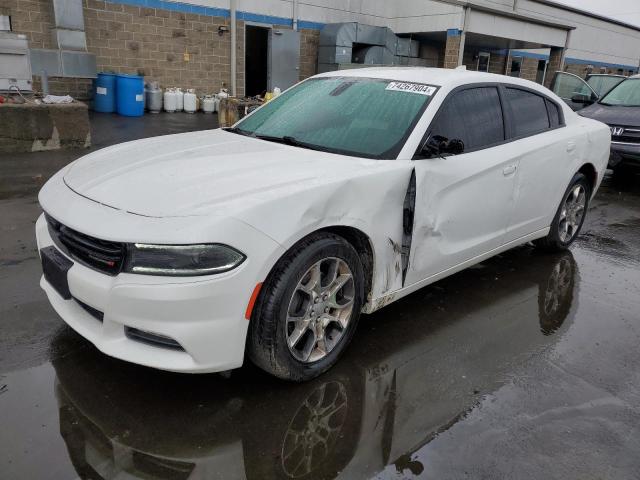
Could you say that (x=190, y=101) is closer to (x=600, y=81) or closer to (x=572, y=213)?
(x=600, y=81)

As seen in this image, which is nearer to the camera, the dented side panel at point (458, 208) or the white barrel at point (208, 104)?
the dented side panel at point (458, 208)

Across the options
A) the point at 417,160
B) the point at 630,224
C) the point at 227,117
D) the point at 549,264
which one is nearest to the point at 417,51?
the point at 227,117

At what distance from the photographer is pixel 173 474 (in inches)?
88.2

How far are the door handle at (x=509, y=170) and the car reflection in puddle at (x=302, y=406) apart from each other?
1092 mm

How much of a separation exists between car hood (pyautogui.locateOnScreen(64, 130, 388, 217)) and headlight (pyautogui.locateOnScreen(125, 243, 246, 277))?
17cm

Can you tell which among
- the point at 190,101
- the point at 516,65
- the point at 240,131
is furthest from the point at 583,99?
the point at 516,65

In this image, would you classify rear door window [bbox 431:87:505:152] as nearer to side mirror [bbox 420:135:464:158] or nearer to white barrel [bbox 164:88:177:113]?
side mirror [bbox 420:135:464:158]

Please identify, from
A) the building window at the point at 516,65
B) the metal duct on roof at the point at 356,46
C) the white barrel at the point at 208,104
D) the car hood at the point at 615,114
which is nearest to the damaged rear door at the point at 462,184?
the car hood at the point at 615,114

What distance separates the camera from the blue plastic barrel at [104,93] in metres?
12.9

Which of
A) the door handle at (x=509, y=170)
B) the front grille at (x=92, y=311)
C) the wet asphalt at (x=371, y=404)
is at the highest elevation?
the door handle at (x=509, y=170)

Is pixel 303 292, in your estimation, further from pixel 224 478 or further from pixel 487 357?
pixel 487 357

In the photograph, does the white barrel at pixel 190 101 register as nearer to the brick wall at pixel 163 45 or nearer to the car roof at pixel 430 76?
the brick wall at pixel 163 45

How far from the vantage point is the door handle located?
3.97 meters

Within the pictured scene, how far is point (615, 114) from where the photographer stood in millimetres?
9039
